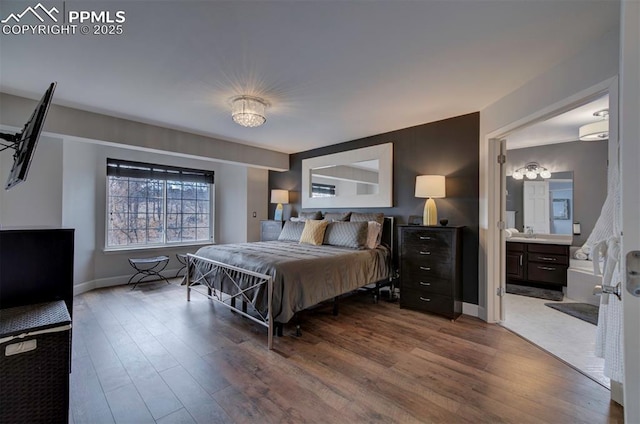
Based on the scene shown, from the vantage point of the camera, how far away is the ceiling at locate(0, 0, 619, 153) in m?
1.71

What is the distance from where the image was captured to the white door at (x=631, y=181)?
0.72 metres

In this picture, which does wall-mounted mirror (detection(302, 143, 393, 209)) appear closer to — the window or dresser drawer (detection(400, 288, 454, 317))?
dresser drawer (detection(400, 288, 454, 317))

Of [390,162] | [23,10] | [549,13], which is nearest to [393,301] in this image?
[390,162]

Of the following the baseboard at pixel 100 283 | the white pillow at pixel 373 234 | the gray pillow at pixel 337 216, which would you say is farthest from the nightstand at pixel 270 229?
the baseboard at pixel 100 283

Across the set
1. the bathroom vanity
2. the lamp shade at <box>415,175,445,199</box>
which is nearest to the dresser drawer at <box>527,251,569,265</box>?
the bathroom vanity

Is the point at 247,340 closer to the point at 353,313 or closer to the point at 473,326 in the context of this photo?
the point at 353,313

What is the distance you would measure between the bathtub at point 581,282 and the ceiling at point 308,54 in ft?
9.34

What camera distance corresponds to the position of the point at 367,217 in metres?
4.20

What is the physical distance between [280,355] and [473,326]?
6.78 feet

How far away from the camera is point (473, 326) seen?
3000mm

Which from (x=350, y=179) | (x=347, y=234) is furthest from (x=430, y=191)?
(x=350, y=179)

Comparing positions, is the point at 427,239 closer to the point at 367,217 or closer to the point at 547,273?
the point at 367,217

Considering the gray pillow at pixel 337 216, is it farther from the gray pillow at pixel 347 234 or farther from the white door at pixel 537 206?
the white door at pixel 537 206

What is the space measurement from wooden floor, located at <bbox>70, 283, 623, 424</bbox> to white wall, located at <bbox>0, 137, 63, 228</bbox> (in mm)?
1341
